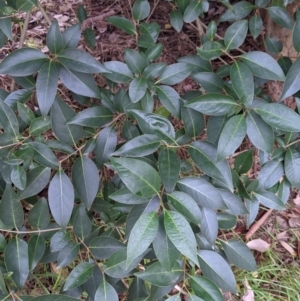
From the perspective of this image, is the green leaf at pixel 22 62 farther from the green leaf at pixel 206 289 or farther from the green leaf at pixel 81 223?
the green leaf at pixel 206 289

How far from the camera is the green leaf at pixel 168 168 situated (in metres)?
0.83

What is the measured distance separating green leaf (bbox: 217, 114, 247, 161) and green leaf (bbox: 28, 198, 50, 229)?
1.74ft

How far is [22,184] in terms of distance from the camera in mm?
922

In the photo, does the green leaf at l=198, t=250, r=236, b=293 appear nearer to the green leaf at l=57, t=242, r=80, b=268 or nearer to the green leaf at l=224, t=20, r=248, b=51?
the green leaf at l=57, t=242, r=80, b=268

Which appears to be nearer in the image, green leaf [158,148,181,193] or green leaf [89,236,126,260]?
green leaf [158,148,181,193]

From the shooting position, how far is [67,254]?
1.06m

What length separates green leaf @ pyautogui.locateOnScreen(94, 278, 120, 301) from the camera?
3.14 ft

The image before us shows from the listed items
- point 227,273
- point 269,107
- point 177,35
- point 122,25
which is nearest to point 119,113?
point 122,25

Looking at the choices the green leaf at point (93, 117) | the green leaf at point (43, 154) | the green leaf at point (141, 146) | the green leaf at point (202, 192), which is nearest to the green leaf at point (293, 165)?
the green leaf at point (202, 192)

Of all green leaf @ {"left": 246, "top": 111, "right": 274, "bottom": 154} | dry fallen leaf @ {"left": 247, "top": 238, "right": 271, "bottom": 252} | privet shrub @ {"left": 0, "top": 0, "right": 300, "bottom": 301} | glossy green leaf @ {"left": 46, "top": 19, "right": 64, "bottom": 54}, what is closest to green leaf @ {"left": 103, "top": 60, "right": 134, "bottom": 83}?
privet shrub @ {"left": 0, "top": 0, "right": 300, "bottom": 301}

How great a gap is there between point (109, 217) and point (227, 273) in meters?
Result: 0.42

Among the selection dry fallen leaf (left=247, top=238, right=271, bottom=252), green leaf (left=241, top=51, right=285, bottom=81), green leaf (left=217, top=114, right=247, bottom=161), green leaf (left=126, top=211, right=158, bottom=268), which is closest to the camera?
green leaf (left=126, top=211, right=158, bottom=268)

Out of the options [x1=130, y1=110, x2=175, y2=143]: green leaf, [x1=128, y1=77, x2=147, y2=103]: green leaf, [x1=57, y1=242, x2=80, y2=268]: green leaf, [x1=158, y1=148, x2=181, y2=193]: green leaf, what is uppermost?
[x1=128, y1=77, x2=147, y2=103]: green leaf

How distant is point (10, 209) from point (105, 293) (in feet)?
1.13
